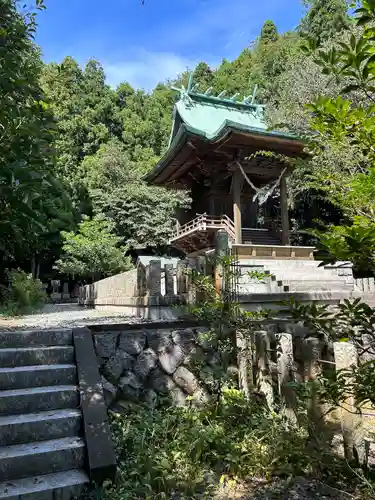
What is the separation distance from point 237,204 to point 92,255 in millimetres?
10687

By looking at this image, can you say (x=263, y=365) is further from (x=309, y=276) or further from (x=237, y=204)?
(x=237, y=204)

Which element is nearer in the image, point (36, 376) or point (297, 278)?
point (36, 376)

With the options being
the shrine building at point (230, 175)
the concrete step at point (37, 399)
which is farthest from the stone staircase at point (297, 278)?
the concrete step at point (37, 399)

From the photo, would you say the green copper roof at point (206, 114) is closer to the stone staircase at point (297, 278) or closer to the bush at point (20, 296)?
the stone staircase at point (297, 278)

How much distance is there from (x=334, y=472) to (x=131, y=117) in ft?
119

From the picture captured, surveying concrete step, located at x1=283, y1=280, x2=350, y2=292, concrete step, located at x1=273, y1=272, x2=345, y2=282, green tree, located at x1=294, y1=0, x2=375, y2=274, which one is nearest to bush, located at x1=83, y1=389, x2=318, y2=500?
green tree, located at x1=294, y1=0, x2=375, y2=274

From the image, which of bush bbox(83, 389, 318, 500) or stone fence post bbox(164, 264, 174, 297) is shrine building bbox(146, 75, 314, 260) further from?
bush bbox(83, 389, 318, 500)

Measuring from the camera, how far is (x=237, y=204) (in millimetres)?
12023

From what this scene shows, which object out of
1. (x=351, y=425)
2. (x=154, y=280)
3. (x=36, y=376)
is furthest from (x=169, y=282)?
(x=351, y=425)

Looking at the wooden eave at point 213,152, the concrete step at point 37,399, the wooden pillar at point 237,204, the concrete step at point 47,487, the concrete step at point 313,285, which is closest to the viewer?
A: the concrete step at point 47,487

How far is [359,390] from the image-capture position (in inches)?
61.9

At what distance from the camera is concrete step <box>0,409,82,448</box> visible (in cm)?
237

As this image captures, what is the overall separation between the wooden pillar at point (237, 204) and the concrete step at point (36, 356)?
30.1 feet

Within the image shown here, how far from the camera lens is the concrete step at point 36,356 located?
2893 mm
